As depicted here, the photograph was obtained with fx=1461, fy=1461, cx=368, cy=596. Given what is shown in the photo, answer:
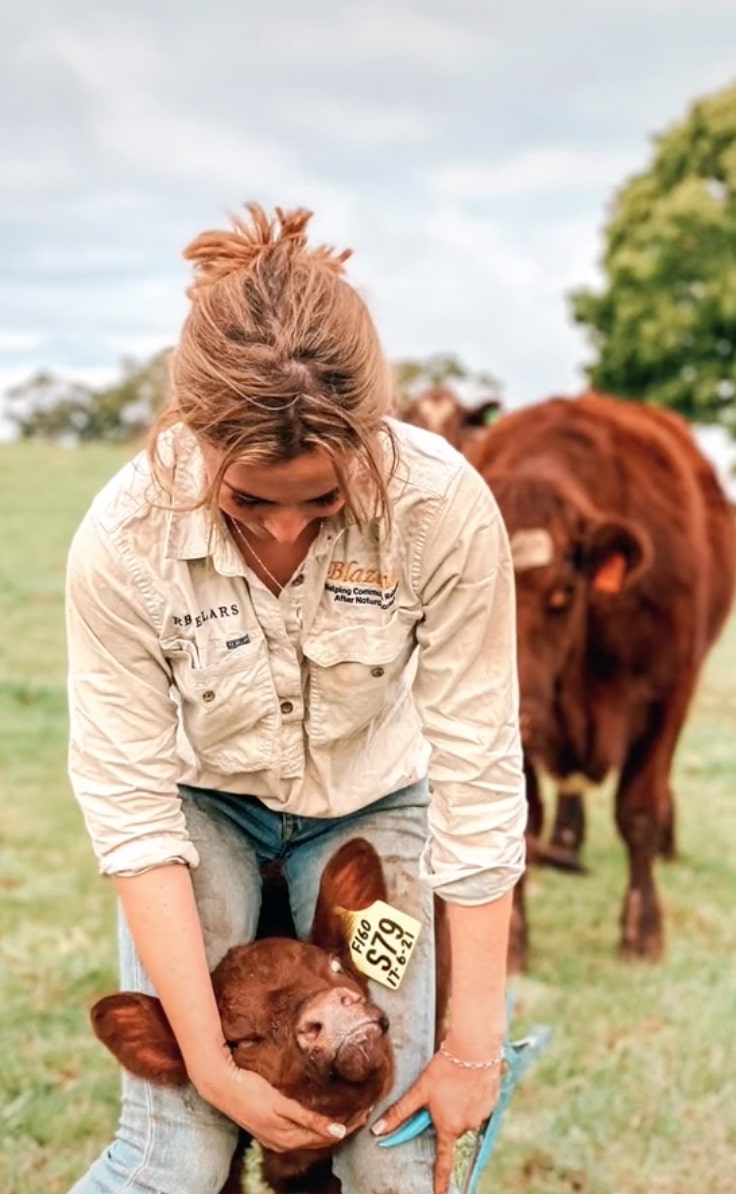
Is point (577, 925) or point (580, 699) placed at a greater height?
point (580, 699)

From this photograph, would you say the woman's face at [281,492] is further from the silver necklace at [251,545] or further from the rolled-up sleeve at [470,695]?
the rolled-up sleeve at [470,695]

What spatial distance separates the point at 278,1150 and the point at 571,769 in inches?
138

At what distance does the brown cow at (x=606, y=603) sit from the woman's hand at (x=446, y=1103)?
2.77 m

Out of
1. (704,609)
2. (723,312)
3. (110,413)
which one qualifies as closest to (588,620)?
(704,609)

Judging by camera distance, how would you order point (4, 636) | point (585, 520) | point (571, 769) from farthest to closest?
point (4, 636), point (571, 769), point (585, 520)

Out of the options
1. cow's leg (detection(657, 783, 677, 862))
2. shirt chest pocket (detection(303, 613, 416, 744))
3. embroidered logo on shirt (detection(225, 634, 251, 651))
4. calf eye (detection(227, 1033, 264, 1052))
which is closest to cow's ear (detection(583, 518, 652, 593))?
cow's leg (detection(657, 783, 677, 862))

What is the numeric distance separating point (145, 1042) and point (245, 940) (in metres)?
0.32

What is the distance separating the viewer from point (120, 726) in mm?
2795

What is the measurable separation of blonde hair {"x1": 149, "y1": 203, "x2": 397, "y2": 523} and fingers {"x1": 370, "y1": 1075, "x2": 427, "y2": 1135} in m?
1.20

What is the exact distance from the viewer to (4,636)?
42.4 ft

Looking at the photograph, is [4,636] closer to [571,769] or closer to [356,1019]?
[571,769]

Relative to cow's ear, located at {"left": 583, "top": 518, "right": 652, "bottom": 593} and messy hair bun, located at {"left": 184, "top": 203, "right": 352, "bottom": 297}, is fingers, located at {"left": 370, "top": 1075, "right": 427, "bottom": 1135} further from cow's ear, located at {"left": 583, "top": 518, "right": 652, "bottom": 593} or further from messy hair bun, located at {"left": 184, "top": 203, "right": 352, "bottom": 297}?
cow's ear, located at {"left": 583, "top": 518, "right": 652, "bottom": 593}

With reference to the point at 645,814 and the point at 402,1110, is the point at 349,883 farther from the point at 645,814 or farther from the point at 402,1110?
the point at 645,814

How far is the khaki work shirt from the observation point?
2.74 metres
